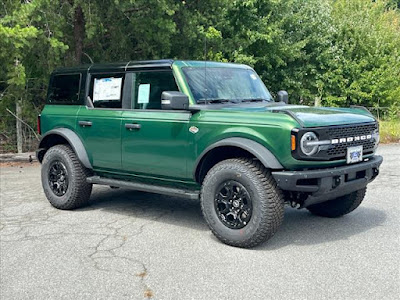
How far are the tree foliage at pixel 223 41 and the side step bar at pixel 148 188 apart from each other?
2.08m

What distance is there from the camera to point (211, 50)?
1405cm

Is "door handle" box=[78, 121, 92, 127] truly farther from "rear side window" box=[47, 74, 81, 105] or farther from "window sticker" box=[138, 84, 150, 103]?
"window sticker" box=[138, 84, 150, 103]

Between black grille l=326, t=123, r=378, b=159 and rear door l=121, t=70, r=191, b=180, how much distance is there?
1.54m

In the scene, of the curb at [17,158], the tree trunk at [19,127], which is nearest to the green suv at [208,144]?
the curb at [17,158]

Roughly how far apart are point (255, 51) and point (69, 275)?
16896 millimetres

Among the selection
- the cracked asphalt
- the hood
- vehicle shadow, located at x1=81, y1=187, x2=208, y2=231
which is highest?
the hood

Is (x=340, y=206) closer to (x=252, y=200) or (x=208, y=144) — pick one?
(x=252, y=200)

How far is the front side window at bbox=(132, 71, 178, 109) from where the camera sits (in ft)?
19.0

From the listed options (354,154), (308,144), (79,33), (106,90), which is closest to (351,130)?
(354,154)

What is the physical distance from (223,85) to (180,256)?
2.24 m

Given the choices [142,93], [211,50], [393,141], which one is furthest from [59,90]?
[393,141]

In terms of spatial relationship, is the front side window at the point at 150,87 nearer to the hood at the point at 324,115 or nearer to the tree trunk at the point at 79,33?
the hood at the point at 324,115

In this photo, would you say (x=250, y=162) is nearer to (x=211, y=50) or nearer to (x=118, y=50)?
(x=118, y=50)

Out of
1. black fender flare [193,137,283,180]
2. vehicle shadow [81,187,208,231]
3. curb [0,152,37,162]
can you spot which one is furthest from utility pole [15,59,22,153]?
black fender flare [193,137,283,180]
